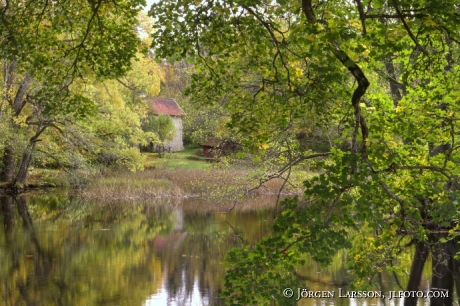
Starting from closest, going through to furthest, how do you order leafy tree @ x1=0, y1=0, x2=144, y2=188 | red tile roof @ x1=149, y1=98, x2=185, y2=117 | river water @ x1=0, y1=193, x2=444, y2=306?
leafy tree @ x1=0, y1=0, x2=144, y2=188
river water @ x1=0, y1=193, x2=444, y2=306
red tile roof @ x1=149, y1=98, x2=185, y2=117

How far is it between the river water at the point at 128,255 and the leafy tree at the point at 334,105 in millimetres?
902

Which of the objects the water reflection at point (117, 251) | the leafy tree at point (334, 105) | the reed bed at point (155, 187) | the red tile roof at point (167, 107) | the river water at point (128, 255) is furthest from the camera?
the red tile roof at point (167, 107)

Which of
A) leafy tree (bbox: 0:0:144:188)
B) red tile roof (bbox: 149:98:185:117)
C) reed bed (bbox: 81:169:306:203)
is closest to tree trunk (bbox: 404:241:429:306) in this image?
leafy tree (bbox: 0:0:144:188)

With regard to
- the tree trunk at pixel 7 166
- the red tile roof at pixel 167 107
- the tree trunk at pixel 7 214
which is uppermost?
the red tile roof at pixel 167 107

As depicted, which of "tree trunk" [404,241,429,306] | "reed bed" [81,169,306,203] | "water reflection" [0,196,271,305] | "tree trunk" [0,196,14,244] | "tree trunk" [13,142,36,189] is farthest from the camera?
"reed bed" [81,169,306,203]

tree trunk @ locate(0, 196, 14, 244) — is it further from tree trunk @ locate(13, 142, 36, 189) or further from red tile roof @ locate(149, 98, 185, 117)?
red tile roof @ locate(149, 98, 185, 117)

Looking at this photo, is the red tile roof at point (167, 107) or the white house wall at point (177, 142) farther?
the white house wall at point (177, 142)

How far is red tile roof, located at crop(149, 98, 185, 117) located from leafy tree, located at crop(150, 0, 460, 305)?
1555 inches

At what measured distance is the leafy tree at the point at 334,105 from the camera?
459 centimetres

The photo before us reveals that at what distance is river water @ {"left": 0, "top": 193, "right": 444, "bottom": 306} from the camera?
10.3m

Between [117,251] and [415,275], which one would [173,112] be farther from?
[415,275]

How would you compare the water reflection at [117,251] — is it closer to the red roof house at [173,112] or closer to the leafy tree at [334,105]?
the leafy tree at [334,105]

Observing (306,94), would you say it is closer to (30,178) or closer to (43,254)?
(43,254)

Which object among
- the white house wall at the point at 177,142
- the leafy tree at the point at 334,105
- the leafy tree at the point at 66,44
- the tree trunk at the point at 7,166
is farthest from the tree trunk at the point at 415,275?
the white house wall at the point at 177,142
